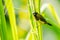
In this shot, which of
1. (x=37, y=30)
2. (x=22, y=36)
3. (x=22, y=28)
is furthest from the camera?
(x=22, y=28)

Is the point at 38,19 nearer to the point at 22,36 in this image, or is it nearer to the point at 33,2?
the point at 33,2

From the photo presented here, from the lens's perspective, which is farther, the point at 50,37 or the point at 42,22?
the point at 50,37

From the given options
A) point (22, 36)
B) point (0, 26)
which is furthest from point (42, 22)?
point (22, 36)

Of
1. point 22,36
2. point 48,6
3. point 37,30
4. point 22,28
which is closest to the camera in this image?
point 37,30

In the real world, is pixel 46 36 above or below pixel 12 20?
below

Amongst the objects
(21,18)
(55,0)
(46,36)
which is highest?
(55,0)

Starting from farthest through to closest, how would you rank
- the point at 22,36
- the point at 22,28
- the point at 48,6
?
1. the point at 22,28
2. the point at 22,36
3. the point at 48,6

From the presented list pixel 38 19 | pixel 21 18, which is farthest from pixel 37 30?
pixel 21 18

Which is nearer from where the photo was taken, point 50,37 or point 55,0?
point 50,37

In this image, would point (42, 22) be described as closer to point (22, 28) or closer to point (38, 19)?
point (38, 19)
